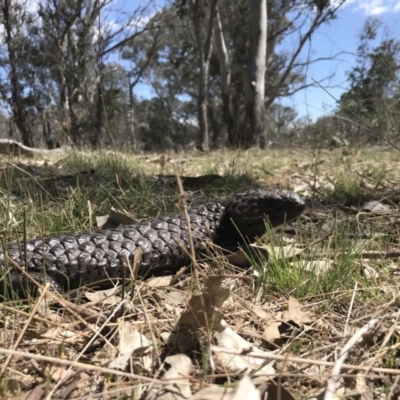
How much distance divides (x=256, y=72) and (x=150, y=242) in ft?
33.7

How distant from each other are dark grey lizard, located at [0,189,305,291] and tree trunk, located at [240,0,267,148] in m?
8.71

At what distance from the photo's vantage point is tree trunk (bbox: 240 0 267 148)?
1081 centimetres

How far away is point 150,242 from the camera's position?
1866mm

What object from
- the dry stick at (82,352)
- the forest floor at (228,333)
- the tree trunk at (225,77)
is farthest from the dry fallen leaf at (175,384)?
the tree trunk at (225,77)

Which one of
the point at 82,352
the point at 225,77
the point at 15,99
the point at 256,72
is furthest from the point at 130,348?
the point at 225,77

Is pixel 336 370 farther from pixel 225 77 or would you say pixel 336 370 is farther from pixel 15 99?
pixel 225 77

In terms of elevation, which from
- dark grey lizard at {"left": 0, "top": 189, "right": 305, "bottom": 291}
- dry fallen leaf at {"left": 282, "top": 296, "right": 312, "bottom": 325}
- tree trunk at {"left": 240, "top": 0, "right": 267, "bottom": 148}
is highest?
tree trunk at {"left": 240, "top": 0, "right": 267, "bottom": 148}

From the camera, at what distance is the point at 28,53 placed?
20297 millimetres

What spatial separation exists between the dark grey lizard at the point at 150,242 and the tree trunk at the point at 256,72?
8.71 metres

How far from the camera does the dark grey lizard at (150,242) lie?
1.69 m

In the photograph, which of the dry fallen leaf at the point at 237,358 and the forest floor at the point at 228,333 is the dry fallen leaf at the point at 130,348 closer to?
the forest floor at the point at 228,333

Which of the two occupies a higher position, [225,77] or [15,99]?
[225,77]

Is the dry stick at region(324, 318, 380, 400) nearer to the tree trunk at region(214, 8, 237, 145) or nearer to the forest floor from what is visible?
the forest floor

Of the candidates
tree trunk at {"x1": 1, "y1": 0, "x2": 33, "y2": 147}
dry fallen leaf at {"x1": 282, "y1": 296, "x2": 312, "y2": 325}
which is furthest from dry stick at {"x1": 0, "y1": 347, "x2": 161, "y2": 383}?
tree trunk at {"x1": 1, "y1": 0, "x2": 33, "y2": 147}
